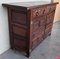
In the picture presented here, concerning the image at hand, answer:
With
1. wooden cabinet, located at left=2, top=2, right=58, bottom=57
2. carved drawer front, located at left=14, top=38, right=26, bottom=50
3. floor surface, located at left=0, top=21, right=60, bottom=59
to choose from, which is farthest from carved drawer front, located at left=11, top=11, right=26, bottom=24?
floor surface, located at left=0, top=21, right=60, bottom=59

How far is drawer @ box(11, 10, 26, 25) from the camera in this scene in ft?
6.15

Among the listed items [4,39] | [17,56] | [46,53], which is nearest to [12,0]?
[4,39]

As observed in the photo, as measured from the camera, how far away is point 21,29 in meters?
1.98

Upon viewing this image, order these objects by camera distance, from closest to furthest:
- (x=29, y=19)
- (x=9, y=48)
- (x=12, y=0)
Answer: (x=29, y=19)
(x=12, y=0)
(x=9, y=48)

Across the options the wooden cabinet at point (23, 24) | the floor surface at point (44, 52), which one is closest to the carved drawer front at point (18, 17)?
the wooden cabinet at point (23, 24)

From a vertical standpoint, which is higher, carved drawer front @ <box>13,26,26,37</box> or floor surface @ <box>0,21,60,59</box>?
carved drawer front @ <box>13,26,26,37</box>

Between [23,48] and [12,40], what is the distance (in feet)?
1.00

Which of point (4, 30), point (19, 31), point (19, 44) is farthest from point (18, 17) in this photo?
point (19, 44)

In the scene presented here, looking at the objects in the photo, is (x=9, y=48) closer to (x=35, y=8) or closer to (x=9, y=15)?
(x=9, y=15)

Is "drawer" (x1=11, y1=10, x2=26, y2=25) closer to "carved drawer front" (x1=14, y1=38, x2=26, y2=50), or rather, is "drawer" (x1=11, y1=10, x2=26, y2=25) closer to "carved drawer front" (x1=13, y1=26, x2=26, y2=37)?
"carved drawer front" (x1=13, y1=26, x2=26, y2=37)

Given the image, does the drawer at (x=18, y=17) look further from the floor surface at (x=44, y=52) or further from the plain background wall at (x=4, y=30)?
the floor surface at (x=44, y=52)

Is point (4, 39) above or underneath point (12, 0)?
underneath

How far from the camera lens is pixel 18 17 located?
6.34 feet

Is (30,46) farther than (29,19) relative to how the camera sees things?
Yes
